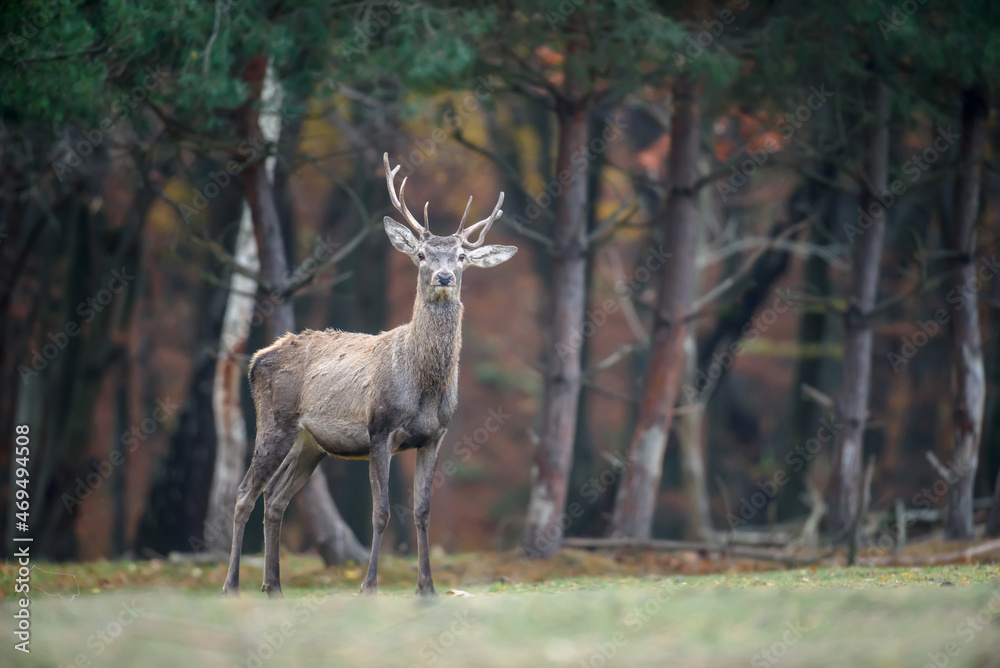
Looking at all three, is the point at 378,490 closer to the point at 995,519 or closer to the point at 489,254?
the point at 489,254

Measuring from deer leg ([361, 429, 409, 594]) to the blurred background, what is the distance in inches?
150

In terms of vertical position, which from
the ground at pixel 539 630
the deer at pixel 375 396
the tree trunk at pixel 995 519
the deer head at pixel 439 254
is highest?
the deer head at pixel 439 254

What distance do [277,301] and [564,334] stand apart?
3.30 meters

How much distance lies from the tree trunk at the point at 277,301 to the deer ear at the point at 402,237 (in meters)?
3.27

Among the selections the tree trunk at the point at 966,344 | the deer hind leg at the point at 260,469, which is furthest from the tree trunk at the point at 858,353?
the deer hind leg at the point at 260,469

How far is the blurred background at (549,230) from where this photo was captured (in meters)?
11.4

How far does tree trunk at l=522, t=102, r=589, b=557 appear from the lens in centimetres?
1282

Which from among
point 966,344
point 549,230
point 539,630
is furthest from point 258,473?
point 549,230

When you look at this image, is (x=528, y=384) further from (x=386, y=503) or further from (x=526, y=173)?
(x=386, y=503)

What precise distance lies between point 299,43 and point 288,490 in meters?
4.86

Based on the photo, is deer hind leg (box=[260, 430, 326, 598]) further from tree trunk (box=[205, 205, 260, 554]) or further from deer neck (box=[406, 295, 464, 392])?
tree trunk (box=[205, 205, 260, 554])

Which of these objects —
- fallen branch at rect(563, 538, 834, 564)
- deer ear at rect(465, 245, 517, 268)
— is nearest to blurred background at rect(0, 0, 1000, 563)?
fallen branch at rect(563, 538, 834, 564)

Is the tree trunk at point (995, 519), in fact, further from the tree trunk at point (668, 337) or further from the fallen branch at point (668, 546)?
the tree trunk at point (668, 337)

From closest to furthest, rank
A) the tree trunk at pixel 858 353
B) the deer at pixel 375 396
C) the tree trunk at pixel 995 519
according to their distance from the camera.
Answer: the deer at pixel 375 396, the tree trunk at pixel 995 519, the tree trunk at pixel 858 353
